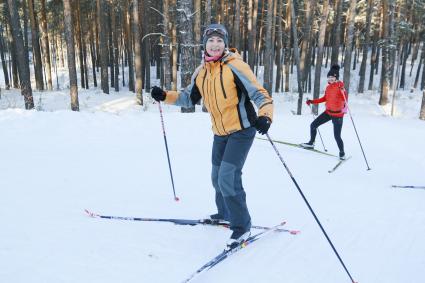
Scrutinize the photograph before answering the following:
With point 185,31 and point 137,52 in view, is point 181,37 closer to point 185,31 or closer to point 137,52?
point 185,31

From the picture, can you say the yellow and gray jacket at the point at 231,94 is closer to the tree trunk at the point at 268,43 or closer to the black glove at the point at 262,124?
the black glove at the point at 262,124

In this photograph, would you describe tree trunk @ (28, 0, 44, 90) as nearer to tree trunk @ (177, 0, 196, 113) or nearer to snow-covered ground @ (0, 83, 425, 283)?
tree trunk @ (177, 0, 196, 113)

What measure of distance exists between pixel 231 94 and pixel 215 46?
0.51 m

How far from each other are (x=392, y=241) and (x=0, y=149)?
256 inches

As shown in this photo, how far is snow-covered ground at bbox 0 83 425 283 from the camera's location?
3.43m

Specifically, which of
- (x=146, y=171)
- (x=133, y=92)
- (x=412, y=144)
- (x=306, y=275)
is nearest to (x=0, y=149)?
(x=146, y=171)

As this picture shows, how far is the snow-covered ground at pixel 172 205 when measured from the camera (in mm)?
3432

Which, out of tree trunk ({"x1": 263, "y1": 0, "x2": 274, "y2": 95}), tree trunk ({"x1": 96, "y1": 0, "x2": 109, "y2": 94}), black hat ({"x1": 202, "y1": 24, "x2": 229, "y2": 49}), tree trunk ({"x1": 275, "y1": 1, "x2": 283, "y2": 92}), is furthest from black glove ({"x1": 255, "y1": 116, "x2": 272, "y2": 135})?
tree trunk ({"x1": 275, "y1": 1, "x2": 283, "y2": 92})

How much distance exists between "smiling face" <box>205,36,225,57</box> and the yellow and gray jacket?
0.25 feet

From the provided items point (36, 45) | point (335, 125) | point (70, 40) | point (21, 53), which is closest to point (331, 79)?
point (335, 125)

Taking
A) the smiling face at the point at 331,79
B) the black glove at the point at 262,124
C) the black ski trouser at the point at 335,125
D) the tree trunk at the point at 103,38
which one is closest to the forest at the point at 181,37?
the tree trunk at the point at 103,38

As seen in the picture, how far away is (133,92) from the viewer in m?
28.4

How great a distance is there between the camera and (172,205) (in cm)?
503

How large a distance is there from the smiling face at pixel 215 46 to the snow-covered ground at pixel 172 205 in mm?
2016
